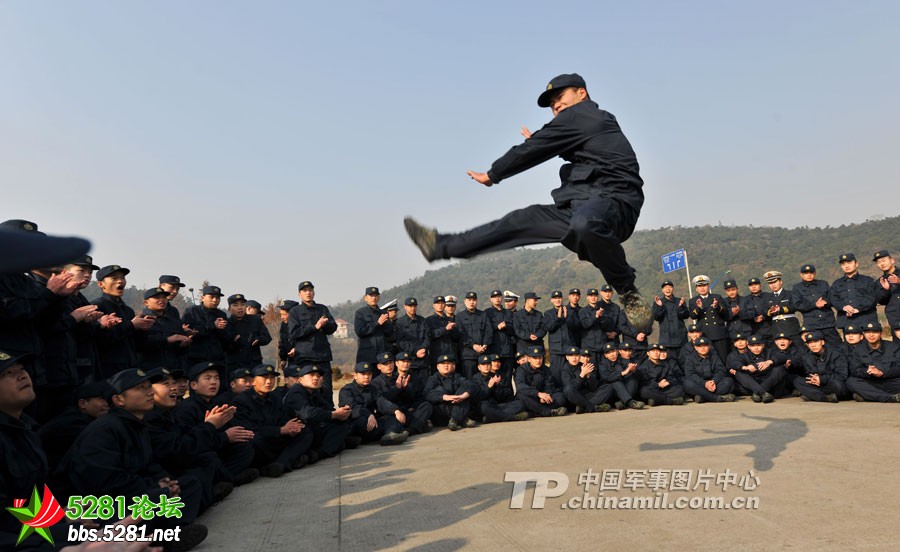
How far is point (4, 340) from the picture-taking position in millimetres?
4664

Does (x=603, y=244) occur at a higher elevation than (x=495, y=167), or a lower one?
lower

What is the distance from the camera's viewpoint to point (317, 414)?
6.79 metres

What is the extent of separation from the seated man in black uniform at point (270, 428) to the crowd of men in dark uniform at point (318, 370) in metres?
0.02

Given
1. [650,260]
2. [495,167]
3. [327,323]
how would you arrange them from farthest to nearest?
[650,260] < [327,323] < [495,167]

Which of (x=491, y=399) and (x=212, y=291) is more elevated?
(x=212, y=291)

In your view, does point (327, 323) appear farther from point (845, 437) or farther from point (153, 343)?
point (845, 437)

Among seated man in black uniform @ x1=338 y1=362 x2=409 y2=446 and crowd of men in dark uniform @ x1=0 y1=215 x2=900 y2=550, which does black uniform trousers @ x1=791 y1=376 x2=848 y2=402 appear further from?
seated man in black uniform @ x1=338 y1=362 x2=409 y2=446

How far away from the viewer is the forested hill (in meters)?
55.6

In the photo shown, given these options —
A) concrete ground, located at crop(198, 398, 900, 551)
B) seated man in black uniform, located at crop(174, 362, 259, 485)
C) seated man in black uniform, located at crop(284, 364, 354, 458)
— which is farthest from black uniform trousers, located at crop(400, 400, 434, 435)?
seated man in black uniform, located at crop(174, 362, 259, 485)

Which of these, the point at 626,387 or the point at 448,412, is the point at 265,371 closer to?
the point at 448,412

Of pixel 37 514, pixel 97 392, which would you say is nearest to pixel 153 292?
pixel 97 392

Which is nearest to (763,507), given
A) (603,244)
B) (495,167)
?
(603,244)

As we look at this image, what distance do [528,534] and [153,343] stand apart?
5117 mm

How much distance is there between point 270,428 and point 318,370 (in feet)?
4.24
